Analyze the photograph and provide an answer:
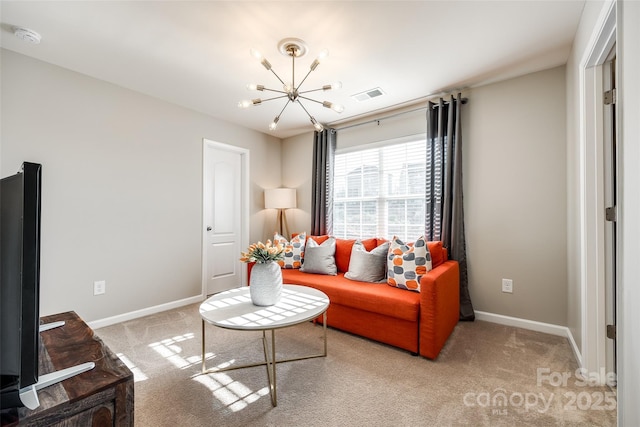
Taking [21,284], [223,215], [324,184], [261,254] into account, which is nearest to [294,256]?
[324,184]

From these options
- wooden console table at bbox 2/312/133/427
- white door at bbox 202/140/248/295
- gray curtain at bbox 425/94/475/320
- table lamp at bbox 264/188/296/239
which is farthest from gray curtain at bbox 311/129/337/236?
wooden console table at bbox 2/312/133/427

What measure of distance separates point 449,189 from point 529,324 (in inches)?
57.8

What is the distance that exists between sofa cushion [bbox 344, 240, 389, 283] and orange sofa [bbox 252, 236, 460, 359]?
0.09 m

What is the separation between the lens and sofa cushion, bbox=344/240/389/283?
2.83 m

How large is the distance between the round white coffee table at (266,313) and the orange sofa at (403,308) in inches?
16.1

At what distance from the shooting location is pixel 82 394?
2.43 feet

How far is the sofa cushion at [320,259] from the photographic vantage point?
3.19 meters

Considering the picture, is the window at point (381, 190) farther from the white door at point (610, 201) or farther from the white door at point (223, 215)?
the white door at point (610, 201)

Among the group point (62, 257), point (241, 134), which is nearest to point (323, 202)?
point (241, 134)

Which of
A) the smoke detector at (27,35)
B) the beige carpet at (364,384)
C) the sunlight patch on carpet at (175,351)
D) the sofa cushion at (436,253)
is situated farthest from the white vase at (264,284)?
the smoke detector at (27,35)

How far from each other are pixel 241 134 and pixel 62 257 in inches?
98.4

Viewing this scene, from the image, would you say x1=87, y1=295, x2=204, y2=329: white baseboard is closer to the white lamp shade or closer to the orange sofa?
the orange sofa

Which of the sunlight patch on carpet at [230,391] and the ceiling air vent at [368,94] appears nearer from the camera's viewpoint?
the sunlight patch on carpet at [230,391]

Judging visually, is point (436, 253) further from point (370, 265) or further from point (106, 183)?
point (106, 183)
